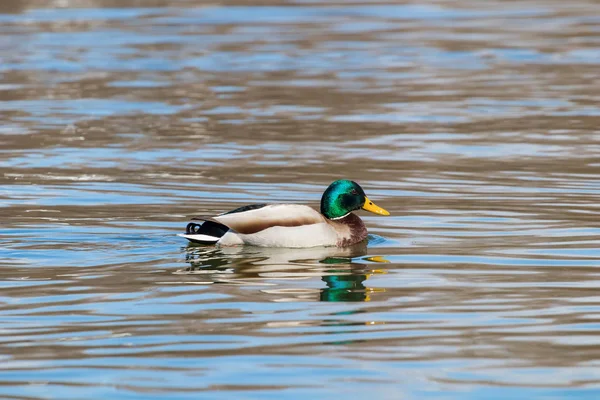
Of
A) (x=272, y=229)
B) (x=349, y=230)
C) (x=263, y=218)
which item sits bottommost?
(x=349, y=230)

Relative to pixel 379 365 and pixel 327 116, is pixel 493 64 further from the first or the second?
pixel 379 365

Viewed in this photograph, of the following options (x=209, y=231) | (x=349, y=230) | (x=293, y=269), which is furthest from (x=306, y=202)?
(x=293, y=269)

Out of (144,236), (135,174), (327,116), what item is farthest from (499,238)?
(327,116)

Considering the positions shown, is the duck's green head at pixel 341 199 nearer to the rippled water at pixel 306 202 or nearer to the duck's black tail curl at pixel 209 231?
the rippled water at pixel 306 202

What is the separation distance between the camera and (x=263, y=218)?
488 inches

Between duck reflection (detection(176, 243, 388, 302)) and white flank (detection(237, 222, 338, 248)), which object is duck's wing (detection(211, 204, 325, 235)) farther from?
duck reflection (detection(176, 243, 388, 302))

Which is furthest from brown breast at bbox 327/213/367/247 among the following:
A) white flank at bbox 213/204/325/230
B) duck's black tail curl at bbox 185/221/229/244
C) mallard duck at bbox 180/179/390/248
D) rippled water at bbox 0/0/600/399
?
duck's black tail curl at bbox 185/221/229/244

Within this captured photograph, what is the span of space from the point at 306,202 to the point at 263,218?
3007 mm

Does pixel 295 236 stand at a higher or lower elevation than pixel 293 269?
higher

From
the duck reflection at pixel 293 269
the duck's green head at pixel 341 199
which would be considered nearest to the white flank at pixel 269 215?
the duck reflection at pixel 293 269

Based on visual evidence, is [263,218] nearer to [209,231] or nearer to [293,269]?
[209,231]

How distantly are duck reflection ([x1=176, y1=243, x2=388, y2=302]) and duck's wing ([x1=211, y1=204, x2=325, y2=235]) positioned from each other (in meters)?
0.24

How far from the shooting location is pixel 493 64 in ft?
95.3

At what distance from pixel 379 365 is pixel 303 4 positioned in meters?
35.7
